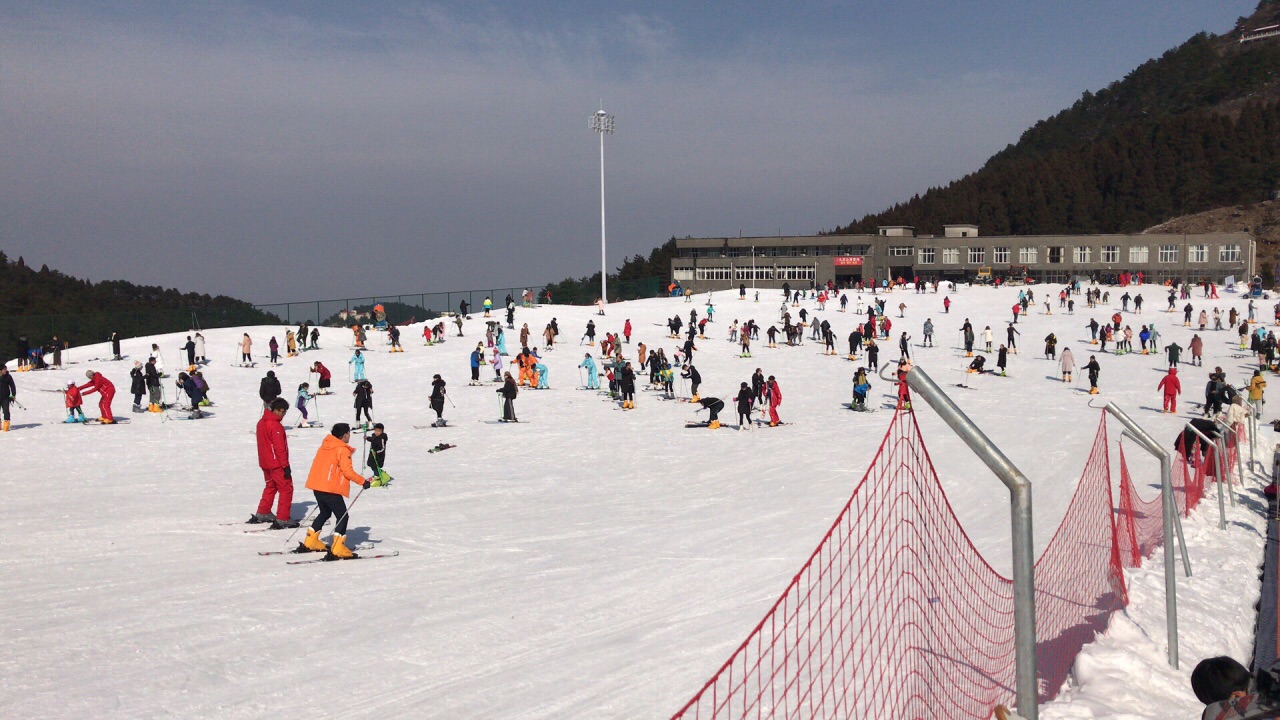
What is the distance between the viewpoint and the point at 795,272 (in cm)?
8669

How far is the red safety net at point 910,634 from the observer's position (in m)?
6.12

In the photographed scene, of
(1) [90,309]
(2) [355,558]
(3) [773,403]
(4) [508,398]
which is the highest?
(1) [90,309]

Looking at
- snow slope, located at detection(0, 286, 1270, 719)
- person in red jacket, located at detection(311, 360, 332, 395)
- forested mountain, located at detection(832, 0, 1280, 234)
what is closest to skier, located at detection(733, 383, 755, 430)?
snow slope, located at detection(0, 286, 1270, 719)

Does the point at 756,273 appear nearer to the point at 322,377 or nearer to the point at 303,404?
the point at 322,377

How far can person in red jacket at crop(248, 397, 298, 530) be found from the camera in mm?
10859

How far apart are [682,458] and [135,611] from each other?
40.4ft

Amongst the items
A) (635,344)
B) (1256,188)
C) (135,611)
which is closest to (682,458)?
(135,611)

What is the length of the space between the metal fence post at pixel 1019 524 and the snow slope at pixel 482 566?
215 cm

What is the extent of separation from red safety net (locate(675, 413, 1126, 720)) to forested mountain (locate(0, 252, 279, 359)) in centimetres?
3344

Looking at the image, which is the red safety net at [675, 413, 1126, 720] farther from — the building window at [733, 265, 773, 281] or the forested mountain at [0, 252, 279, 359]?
the building window at [733, 265, 773, 281]

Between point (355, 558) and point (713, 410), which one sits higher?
point (713, 410)

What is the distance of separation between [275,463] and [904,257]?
8349 cm

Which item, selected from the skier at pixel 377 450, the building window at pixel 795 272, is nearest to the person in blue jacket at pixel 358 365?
the skier at pixel 377 450

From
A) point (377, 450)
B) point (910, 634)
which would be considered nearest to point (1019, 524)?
point (910, 634)
